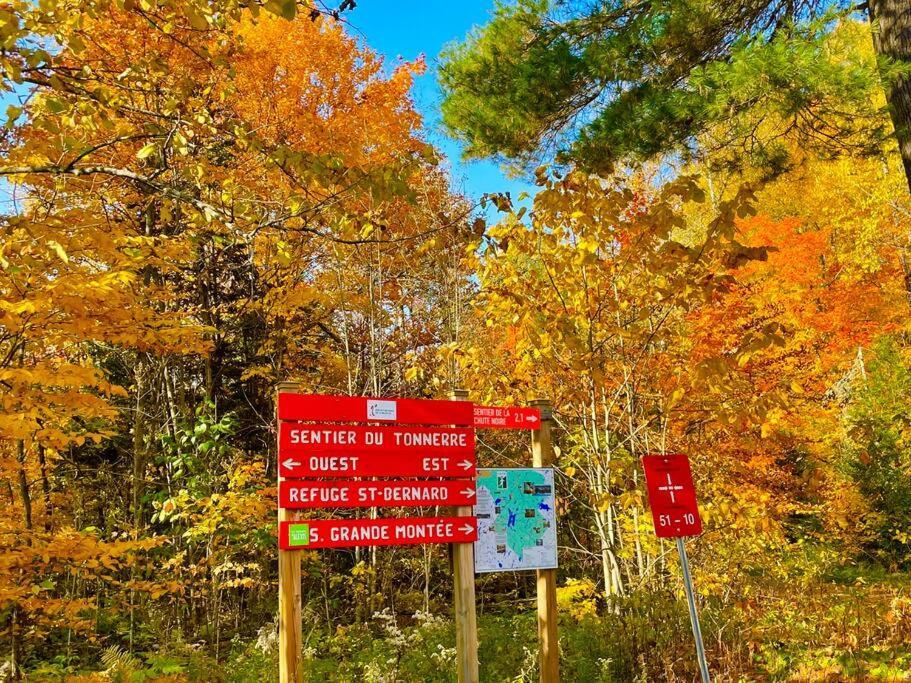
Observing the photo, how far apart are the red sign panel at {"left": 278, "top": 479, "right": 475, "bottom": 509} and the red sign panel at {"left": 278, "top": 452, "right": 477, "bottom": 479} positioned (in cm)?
6

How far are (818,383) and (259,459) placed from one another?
1172 cm

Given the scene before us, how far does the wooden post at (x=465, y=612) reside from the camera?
4.58 m

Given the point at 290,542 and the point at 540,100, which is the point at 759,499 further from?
the point at 290,542

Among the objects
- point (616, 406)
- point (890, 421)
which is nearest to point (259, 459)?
point (616, 406)

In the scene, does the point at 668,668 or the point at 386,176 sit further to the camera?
the point at 668,668

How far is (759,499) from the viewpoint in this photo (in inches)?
285

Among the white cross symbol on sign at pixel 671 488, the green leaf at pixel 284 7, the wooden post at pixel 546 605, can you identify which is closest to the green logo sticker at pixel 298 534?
the wooden post at pixel 546 605

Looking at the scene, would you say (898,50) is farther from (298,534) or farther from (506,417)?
(298,534)

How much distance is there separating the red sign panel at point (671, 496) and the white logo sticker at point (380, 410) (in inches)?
69.5

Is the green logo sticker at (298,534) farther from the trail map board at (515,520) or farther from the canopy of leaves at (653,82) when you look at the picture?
the canopy of leaves at (653,82)

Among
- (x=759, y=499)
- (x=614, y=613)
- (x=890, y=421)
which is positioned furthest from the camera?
(x=890, y=421)

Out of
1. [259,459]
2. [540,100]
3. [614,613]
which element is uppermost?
[540,100]

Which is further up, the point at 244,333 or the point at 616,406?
the point at 244,333

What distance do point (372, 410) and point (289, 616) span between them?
137 cm
